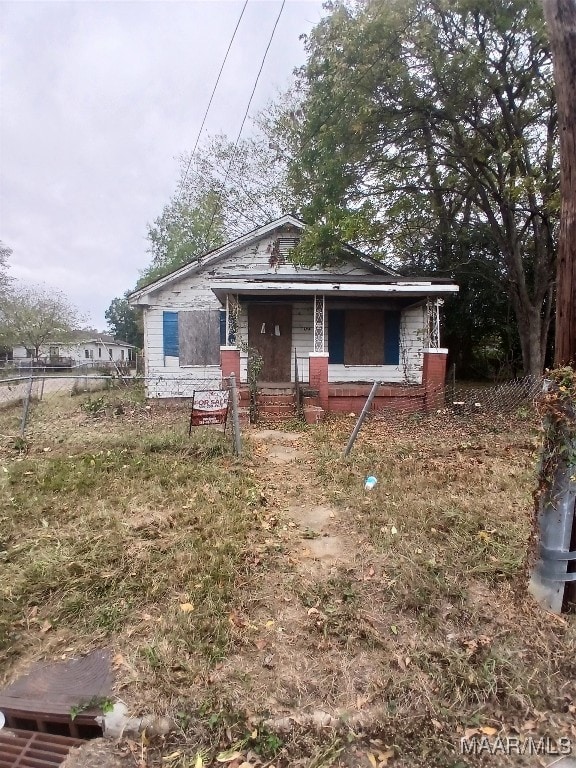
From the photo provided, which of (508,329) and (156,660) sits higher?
(508,329)

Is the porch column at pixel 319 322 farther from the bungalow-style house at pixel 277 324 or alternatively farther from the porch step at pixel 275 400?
the porch step at pixel 275 400

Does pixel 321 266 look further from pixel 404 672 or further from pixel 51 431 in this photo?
pixel 404 672

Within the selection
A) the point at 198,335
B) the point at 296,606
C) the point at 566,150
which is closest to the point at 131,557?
the point at 296,606

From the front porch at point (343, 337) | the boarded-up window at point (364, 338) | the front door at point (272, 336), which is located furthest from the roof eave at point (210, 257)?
the boarded-up window at point (364, 338)

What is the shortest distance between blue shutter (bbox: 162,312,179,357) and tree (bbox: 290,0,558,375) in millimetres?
4288

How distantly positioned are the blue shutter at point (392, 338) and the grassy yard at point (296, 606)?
260 inches

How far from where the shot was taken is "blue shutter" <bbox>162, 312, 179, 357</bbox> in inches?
473

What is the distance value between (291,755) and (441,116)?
11774 mm

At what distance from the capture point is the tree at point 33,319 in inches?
1156

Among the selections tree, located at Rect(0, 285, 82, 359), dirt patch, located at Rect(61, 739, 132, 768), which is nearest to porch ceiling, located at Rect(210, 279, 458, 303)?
dirt patch, located at Rect(61, 739, 132, 768)

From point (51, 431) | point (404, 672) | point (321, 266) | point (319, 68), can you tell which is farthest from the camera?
point (321, 266)

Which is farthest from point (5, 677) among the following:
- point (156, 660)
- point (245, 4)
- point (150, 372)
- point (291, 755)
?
point (150, 372)

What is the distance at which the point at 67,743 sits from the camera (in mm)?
1931

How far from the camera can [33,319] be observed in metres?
29.7
